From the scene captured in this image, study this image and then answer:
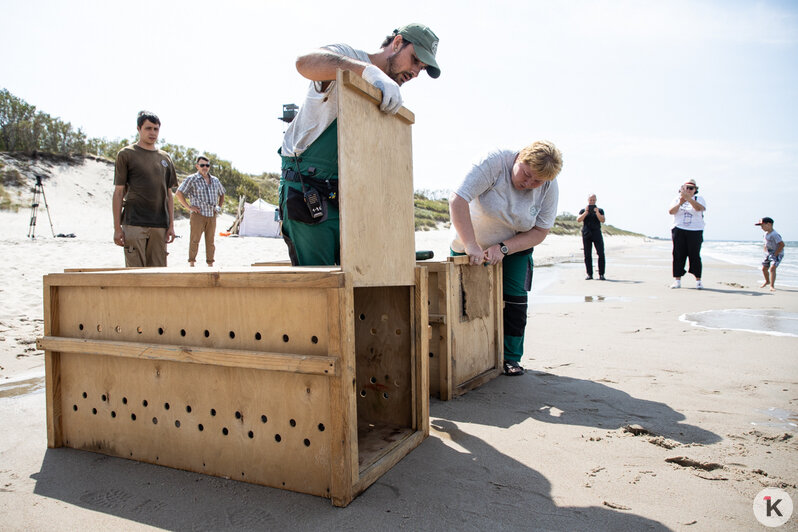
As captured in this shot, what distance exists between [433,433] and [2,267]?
831 cm

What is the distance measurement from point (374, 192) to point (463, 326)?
57.8 inches

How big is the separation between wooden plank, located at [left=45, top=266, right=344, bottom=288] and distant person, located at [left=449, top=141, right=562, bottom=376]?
1738mm

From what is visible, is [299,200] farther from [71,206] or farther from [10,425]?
[71,206]

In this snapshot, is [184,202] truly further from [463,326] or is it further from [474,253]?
[463,326]

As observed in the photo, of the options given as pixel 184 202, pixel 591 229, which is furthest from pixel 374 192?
pixel 591 229

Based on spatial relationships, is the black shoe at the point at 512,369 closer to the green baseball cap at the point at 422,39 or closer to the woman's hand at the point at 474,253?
the woman's hand at the point at 474,253

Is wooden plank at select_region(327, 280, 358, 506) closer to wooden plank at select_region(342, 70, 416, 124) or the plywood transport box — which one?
the plywood transport box

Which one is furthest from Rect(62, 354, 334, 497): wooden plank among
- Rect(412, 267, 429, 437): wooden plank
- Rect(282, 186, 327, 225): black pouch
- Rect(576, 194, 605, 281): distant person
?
Rect(576, 194, 605, 281): distant person

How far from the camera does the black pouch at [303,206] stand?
7.72 ft

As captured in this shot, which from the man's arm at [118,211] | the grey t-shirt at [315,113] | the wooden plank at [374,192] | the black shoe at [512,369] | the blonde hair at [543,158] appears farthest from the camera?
the man's arm at [118,211]

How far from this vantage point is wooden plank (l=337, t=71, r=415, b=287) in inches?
72.2

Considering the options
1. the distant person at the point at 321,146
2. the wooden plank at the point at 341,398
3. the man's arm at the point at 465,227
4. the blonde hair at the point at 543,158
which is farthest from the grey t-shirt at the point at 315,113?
the blonde hair at the point at 543,158

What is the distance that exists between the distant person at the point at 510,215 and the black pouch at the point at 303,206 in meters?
1.23
